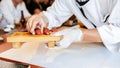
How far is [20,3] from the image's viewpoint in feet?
10.5

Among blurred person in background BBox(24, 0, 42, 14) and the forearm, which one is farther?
blurred person in background BBox(24, 0, 42, 14)

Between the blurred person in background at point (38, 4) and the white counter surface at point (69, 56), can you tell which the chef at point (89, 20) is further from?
the blurred person in background at point (38, 4)

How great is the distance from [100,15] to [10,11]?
228 cm

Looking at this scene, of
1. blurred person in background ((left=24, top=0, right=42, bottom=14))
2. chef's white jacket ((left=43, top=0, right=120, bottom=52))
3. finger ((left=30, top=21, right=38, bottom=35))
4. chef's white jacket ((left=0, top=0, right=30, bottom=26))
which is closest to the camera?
chef's white jacket ((left=43, top=0, right=120, bottom=52))

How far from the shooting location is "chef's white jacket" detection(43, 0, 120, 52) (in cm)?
78

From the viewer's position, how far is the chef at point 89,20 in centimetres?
79

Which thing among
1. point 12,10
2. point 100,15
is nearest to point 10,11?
point 12,10

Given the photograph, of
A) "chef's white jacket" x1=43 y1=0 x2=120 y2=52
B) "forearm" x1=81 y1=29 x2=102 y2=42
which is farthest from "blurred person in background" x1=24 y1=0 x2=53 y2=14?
"forearm" x1=81 y1=29 x2=102 y2=42

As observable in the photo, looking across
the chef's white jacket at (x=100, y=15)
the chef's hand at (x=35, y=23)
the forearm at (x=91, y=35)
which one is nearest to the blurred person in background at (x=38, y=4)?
the chef's white jacket at (x=100, y=15)

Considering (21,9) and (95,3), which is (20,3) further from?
(95,3)

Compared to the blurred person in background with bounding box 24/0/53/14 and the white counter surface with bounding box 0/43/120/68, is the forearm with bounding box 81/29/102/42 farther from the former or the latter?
the blurred person in background with bounding box 24/0/53/14

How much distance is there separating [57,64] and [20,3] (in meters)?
2.56

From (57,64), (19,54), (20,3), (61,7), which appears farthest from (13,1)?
(57,64)

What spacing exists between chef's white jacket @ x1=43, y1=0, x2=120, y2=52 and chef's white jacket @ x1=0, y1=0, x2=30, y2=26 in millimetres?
1770
